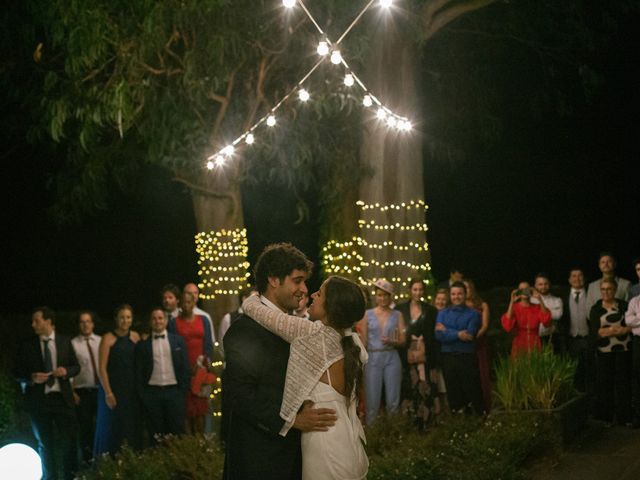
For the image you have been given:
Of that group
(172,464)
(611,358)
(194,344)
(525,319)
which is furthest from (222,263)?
(172,464)

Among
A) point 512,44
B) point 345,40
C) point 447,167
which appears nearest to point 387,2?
point 345,40

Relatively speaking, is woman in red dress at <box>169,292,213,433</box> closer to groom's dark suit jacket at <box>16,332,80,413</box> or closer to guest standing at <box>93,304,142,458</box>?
guest standing at <box>93,304,142,458</box>

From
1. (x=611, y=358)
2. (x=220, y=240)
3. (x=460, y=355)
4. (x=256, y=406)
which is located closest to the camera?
(x=256, y=406)

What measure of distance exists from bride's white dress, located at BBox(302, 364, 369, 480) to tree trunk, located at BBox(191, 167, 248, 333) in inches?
461

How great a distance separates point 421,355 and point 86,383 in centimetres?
379

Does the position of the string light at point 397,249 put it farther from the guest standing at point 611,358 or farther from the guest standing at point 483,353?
the guest standing at point 611,358

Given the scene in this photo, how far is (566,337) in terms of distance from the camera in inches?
658

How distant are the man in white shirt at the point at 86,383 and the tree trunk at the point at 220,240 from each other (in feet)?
12.3

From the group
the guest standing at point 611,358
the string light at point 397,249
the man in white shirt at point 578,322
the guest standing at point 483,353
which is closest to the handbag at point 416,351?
the guest standing at point 483,353

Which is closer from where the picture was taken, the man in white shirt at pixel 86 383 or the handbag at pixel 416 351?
the handbag at pixel 416 351

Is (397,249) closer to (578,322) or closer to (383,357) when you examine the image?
(578,322)

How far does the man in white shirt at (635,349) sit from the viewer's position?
13.7 m

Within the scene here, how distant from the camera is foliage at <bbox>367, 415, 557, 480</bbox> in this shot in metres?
10.4

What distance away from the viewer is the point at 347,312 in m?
6.84
